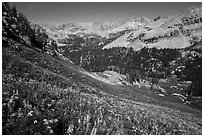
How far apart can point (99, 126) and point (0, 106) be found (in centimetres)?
570

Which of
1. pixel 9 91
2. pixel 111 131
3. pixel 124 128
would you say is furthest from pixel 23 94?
pixel 124 128

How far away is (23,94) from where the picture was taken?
1184cm

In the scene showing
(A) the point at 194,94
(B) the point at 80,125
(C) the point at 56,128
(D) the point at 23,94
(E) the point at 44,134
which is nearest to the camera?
(E) the point at 44,134

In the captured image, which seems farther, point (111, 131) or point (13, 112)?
point (111, 131)

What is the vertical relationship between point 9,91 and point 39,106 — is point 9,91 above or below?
above

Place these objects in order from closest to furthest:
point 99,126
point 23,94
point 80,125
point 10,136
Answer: point 10,136 → point 80,125 → point 99,126 → point 23,94

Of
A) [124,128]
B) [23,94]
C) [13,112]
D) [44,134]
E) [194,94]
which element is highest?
[23,94]

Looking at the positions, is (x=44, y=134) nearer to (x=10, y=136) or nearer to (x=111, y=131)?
(x=10, y=136)

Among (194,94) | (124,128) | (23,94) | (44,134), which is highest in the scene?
(23,94)

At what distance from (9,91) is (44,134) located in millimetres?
5246

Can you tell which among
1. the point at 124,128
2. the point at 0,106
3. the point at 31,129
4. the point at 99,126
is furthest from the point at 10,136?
the point at 124,128

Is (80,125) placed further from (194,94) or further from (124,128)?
(194,94)

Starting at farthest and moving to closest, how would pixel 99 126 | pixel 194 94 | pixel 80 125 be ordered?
pixel 194 94 → pixel 99 126 → pixel 80 125

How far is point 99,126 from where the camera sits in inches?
430
